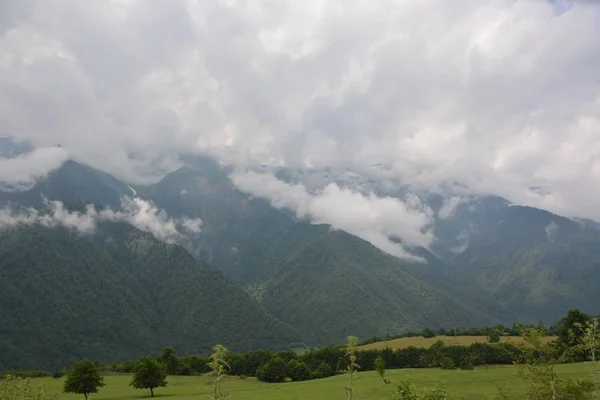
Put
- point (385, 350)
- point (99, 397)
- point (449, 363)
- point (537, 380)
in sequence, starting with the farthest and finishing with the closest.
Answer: point (385, 350)
point (449, 363)
point (99, 397)
point (537, 380)

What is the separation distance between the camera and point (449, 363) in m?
112

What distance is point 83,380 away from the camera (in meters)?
83.2

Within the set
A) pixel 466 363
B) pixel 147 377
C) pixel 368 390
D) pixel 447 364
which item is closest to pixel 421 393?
pixel 368 390

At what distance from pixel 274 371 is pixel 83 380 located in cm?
4716

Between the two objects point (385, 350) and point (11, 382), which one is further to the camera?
point (385, 350)

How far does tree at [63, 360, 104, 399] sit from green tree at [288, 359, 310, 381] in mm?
48412

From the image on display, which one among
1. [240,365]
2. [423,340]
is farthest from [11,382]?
[423,340]

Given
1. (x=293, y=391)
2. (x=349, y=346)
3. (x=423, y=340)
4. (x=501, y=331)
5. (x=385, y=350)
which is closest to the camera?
(x=349, y=346)

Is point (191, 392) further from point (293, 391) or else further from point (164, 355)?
point (164, 355)

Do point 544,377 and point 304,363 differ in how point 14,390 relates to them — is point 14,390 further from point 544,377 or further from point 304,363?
point 304,363

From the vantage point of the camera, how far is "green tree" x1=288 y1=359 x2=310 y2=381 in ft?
383

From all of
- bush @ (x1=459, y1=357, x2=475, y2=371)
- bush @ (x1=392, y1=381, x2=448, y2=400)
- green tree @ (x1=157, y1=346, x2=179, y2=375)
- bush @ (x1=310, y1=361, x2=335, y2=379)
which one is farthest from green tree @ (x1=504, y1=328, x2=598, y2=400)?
green tree @ (x1=157, y1=346, x2=179, y2=375)

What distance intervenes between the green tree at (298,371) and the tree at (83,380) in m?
48.4

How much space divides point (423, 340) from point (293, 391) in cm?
9648
